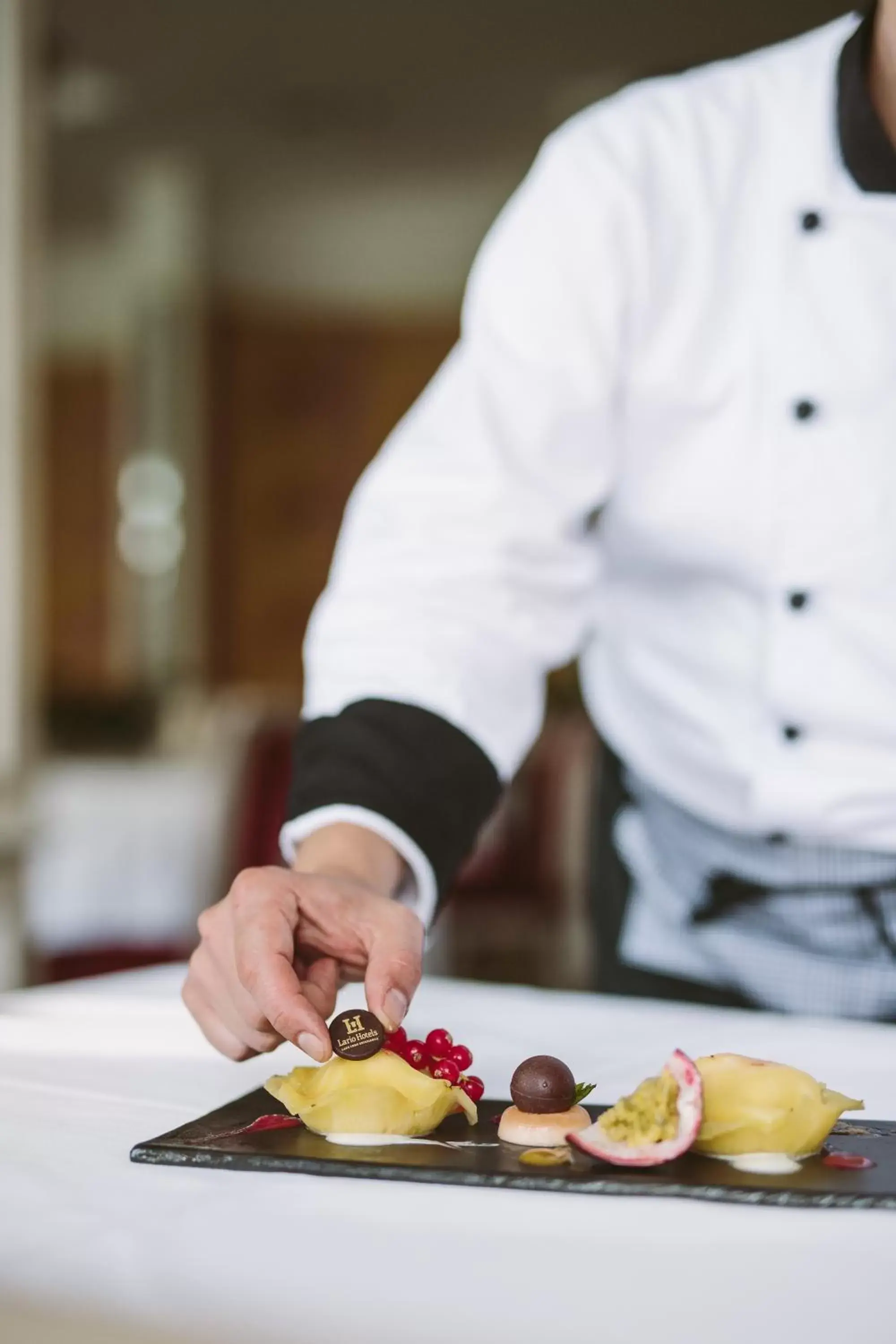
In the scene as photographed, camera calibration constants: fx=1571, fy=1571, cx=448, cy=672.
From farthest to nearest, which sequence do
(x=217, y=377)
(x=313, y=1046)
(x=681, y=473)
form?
(x=217, y=377)
(x=681, y=473)
(x=313, y=1046)

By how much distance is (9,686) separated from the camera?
10.2ft

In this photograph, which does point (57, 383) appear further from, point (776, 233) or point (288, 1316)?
point (288, 1316)

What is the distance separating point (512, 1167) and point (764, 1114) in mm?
105

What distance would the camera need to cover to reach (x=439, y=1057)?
731 millimetres

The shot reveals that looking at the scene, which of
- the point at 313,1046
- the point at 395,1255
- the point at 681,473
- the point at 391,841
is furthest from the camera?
the point at 681,473

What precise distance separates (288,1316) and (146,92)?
19.6ft

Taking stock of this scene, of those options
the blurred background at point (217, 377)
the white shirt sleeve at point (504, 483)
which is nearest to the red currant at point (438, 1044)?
the white shirt sleeve at point (504, 483)

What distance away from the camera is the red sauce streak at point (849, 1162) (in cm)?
63

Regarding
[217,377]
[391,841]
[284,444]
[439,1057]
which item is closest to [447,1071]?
[439,1057]

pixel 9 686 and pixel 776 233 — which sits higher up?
pixel 776 233

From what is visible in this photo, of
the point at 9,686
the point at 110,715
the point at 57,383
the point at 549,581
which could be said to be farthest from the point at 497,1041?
the point at 57,383

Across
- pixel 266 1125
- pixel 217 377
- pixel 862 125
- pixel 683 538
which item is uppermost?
pixel 217 377

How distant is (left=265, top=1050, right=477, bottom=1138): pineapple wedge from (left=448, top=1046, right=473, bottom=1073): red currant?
0.03 metres

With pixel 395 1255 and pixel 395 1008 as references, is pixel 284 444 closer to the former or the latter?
pixel 395 1008
